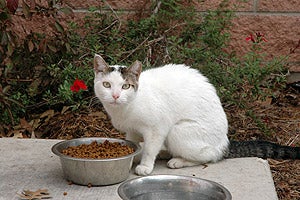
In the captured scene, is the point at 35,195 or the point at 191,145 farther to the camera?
the point at 191,145

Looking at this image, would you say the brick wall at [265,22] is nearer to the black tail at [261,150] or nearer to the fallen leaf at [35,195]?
the black tail at [261,150]

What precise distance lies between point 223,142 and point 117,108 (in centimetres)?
73

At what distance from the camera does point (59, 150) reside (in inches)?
120

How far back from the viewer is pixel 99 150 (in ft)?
10.1

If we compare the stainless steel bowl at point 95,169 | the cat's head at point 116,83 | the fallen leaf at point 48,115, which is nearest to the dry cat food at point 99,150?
the stainless steel bowl at point 95,169

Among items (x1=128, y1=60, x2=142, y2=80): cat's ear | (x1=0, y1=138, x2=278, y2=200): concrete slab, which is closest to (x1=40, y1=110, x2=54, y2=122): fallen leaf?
(x1=0, y1=138, x2=278, y2=200): concrete slab

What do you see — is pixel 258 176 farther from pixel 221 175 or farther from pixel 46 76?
pixel 46 76

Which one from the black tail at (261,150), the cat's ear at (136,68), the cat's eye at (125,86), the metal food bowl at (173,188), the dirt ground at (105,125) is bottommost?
the dirt ground at (105,125)

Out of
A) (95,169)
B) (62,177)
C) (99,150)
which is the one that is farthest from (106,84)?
(62,177)

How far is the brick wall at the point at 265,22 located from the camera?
4.92 meters

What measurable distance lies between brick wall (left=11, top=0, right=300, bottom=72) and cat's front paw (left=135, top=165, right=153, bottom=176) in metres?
2.12

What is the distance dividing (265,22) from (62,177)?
2.68 m

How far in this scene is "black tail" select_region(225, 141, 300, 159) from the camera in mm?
3438

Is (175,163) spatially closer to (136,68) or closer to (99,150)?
(99,150)
